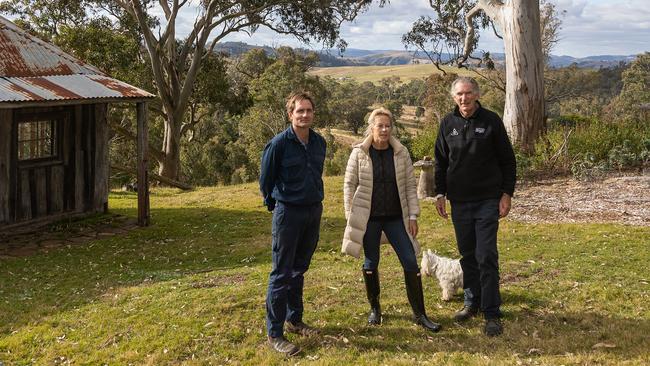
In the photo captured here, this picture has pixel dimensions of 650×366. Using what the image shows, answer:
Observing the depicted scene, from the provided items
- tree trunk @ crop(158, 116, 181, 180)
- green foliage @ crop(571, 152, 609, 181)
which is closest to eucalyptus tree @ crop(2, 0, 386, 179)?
tree trunk @ crop(158, 116, 181, 180)

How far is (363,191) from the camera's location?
4863 millimetres

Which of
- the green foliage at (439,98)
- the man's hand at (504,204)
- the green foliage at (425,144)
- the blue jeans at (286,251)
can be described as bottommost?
the blue jeans at (286,251)

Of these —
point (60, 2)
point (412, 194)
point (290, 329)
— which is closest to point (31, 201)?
point (290, 329)

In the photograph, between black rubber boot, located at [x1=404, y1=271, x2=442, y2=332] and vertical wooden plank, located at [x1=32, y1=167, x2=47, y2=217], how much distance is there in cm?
803

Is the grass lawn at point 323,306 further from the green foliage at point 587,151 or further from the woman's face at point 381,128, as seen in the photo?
the green foliage at point 587,151

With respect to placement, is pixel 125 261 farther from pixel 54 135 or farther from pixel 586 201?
pixel 586 201

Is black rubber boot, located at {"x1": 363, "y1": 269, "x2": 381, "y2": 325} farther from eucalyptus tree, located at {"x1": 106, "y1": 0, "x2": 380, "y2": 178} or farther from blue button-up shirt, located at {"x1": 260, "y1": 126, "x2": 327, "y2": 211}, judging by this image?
eucalyptus tree, located at {"x1": 106, "y1": 0, "x2": 380, "y2": 178}

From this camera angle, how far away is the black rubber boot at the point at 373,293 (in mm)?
5191

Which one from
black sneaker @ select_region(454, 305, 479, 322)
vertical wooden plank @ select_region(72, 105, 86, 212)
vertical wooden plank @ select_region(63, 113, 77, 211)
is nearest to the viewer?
black sneaker @ select_region(454, 305, 479, 322)

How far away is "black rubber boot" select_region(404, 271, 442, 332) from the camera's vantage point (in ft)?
16.5

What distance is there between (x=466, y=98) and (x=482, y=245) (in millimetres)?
1163

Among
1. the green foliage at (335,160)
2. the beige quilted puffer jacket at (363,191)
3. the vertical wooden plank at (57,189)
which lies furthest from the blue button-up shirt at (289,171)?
the green foliage at (335,160)

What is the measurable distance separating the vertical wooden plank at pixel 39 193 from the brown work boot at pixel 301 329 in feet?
24.0

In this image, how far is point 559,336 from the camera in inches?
196
